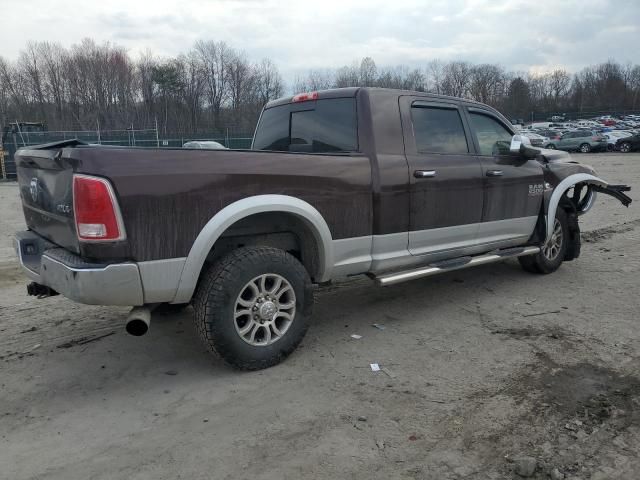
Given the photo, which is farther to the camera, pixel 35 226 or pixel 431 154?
pixel 431 154

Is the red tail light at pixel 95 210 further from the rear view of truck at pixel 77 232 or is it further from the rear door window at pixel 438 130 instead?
the rear door window at pixel 438 130

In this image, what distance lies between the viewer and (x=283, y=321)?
13.3 ft

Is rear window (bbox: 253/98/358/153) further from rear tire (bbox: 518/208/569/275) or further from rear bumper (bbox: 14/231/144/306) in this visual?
rear tire (bbox: 518/208/569/275)

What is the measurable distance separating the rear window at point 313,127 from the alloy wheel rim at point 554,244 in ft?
10.4

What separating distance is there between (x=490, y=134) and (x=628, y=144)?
128ft

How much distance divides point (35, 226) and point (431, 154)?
3398mm

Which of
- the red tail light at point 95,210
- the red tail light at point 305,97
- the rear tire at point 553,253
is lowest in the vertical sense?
the rear tire at point 553,253

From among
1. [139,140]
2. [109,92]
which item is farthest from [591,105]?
[139,140]

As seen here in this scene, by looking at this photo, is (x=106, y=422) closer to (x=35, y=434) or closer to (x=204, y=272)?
(x=35, y=434)

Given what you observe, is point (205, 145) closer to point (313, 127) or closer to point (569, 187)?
point (313, 127)

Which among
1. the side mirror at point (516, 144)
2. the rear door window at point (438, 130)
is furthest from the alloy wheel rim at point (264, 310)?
the side mirror at point (516, 144)

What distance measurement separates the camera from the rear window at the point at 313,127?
4.61 m

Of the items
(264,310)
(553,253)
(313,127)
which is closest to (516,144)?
(553,253)

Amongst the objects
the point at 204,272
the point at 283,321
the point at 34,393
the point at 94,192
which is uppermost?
the point at 94,192
